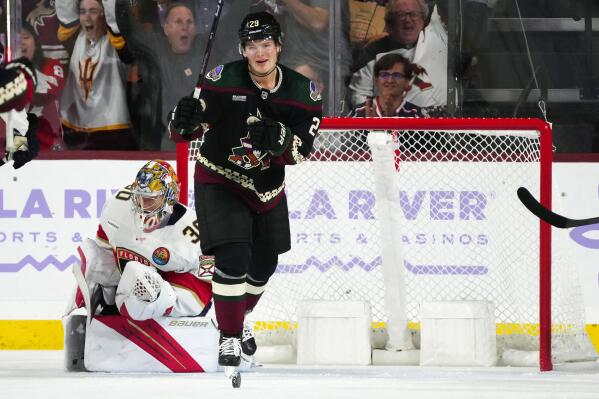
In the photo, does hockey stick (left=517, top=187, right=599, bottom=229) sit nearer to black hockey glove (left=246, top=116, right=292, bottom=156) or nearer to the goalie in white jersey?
black hockey glove (left=246, top=116, right=292, bottom=156)

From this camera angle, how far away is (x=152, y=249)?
5.43 metres

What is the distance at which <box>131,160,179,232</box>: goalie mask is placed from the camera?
536 centimetres

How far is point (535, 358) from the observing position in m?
5.82

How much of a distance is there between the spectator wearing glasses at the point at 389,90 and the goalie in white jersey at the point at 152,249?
138cm

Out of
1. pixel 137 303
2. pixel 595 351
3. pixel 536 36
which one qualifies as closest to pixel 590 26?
pixel 536 36

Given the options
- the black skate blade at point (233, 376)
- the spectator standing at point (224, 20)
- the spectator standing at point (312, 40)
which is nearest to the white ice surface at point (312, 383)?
the black skate blade at point (233, 376)

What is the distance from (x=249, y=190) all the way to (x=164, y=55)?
6.48 ft

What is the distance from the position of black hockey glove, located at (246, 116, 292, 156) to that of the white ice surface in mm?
734

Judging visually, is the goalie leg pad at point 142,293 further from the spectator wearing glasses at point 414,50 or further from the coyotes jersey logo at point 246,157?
the spectator wearing glasses at point 414,50

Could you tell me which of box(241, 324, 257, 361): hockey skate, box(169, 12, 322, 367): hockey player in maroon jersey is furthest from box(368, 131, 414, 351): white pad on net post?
box(169, 12, 322, 367): hockey player in maroon jersey

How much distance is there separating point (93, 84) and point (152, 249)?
4.79 ft

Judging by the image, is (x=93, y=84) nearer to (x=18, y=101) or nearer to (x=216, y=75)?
(x=216, y=75)

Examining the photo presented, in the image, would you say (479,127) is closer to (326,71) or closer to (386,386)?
(326,71)

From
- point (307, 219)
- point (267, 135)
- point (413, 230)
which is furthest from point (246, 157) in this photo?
point (413, 230)
